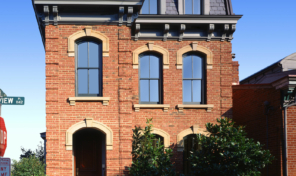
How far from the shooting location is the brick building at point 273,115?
14.6 m

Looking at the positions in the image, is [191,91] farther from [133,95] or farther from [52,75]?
[52,75]

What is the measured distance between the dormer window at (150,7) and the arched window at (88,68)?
2.69m

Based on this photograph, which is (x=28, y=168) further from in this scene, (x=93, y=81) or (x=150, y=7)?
(x=150, y=7)

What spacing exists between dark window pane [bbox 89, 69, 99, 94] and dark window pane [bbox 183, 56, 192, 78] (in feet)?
12.3

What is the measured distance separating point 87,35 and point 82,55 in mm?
813

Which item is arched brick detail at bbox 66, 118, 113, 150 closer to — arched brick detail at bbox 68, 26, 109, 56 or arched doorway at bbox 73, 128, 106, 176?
arched doorway at bbox 73, 128, 106, 176

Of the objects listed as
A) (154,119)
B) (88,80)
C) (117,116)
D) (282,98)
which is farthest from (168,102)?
(282,98)

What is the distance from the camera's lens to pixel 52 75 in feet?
46.3

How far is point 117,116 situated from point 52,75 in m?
2.87

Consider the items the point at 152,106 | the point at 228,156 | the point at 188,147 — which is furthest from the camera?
the point at 188,147

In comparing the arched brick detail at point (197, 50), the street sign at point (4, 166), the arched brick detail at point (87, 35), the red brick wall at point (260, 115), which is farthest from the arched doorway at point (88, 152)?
the street sign at point (4, 166)

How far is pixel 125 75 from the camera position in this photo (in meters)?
14.4

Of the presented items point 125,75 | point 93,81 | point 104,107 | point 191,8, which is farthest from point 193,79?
point 93,81

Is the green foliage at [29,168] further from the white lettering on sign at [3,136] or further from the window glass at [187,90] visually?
the window glass at [187,90]
